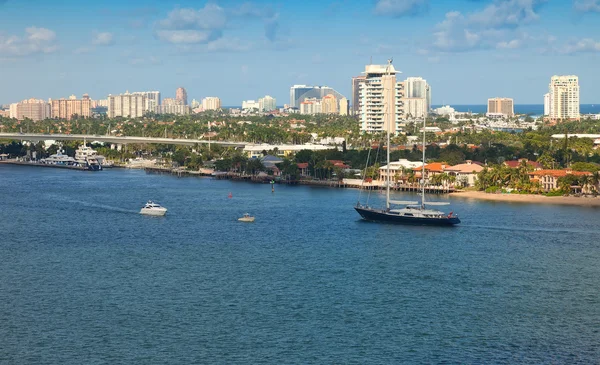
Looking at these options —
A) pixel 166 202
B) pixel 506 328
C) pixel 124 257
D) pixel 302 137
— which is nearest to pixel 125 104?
pixel 302 137

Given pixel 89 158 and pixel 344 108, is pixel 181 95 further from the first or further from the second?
pixel 89 158

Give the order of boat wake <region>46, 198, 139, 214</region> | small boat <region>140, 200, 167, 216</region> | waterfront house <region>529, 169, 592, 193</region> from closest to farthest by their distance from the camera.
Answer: small boat <region>140, 200, 167, 216</region>, boat wake <region>46, 198, 139, 214</region>, waterfront house <region>529, 169, 592, 193</region>

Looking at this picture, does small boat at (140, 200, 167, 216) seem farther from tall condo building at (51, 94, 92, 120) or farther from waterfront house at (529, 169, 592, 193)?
tall condo building at (51, 94, 92, 120)

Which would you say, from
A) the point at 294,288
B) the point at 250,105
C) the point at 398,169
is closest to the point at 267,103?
the point at 250,105

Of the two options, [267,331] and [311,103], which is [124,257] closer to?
[267,331]

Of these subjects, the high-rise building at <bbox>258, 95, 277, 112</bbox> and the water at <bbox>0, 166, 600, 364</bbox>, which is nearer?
the water at <bbox>0, 166, 600, 364</bbox>

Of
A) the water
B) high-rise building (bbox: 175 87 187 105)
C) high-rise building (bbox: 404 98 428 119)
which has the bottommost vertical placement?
the water

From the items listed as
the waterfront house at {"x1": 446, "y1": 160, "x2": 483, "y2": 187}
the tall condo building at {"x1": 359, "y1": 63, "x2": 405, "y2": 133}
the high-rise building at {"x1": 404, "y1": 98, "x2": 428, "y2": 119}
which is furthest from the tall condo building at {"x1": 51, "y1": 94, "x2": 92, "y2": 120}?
the waterfront house at {"x1": 446, "y1": 160, "x2": 483, "y2": 187}
